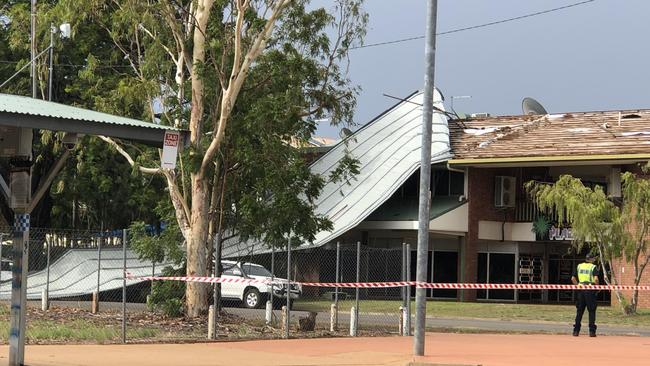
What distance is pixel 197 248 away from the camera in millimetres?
22750

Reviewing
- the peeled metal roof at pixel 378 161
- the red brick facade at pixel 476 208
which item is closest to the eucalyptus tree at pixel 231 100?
the peeled metal roof at pixel 378 161

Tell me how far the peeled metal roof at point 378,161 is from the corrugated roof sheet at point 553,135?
148 cm

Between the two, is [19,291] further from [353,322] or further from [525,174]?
[525,174]

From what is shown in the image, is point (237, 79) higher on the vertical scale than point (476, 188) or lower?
higher

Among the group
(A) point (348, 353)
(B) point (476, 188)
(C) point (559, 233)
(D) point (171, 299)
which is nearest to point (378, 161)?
(B) point (476, 188)

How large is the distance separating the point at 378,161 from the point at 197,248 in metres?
22.8

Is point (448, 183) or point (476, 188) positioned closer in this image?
point (476, 188)

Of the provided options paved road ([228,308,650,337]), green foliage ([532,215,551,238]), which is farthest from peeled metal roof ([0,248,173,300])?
green foliage ([532,215,551,238])

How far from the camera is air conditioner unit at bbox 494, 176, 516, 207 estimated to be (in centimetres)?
4516

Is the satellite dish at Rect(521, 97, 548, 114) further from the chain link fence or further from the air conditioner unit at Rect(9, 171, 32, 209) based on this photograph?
the air conditioner unit at Rect(9, 171, 32, 209)

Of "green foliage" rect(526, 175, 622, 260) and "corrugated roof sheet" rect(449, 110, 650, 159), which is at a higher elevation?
"corrugated roof sheet" rect(449, 110, 650, 159)

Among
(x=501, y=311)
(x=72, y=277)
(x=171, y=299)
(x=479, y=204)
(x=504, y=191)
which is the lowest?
(x=501, y=311)

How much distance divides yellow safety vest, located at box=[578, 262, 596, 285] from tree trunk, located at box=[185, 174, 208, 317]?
845 centimetres

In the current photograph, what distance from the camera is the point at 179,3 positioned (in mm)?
22906
